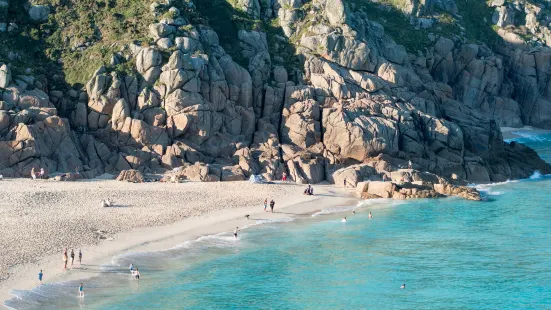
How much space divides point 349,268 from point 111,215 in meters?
19.8

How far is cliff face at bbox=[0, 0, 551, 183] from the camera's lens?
73750 millimetres

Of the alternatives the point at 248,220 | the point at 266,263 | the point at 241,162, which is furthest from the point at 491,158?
the point at 266,263

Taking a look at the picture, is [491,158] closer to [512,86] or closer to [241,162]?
[241,162]

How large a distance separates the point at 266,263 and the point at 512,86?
80.2m

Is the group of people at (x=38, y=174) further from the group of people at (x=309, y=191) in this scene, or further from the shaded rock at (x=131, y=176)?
the group of people at (x=309, y=191)

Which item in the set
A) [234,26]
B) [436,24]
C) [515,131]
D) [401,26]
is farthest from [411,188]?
[515,131]

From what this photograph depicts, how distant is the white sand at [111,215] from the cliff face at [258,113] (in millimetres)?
4463

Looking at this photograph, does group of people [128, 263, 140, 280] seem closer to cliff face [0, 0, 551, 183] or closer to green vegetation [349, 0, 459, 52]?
cliff face [0, 0, 551, 183]

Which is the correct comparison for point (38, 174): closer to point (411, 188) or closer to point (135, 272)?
point (135, 272)

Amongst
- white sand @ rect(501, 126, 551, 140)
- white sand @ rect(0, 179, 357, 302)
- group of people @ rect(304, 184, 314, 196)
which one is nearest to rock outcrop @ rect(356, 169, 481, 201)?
white sand @ rect(0, 179, 357, 302)

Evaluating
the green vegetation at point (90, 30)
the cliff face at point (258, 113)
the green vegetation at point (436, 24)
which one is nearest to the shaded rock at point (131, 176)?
the cliff face at point (258, 113)

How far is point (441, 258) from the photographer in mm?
54781

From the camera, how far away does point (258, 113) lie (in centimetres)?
8250

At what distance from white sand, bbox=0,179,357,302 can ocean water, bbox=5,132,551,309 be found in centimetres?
199
